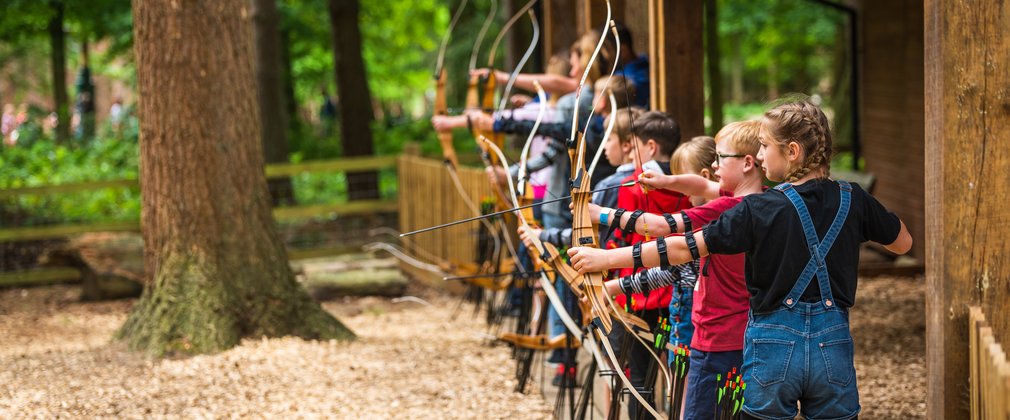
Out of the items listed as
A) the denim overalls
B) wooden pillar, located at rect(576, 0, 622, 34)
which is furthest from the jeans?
wooden pillar, located at rect(576, 0, 622, 34)

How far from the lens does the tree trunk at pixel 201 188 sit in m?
5.71

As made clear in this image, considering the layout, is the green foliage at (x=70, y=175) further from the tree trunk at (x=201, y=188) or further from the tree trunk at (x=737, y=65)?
the tree trunk at (x=737, y=65)

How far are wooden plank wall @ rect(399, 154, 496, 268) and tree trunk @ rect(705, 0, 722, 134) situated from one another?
2.94 m

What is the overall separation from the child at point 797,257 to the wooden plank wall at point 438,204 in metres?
4.62

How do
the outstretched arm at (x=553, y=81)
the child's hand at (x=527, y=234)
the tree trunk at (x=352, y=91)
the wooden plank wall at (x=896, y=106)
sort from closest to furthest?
1. the child's hand at (x=527, y=234)
2. the outstretched arm at (x=553, y=81)
3. the wooden plank wall at (x=896, y=106)
4. the tree trunk at (x=352, y=91)

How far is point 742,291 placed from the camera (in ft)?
10.00

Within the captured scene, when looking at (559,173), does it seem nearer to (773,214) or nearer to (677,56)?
(677,56)

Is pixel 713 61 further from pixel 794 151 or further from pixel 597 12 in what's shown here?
pixel 794 151

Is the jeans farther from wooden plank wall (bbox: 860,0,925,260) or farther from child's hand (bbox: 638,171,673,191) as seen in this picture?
wooden plank wall (bbox: 860,0,925,260)

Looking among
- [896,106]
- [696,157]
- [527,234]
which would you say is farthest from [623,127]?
[896,106]

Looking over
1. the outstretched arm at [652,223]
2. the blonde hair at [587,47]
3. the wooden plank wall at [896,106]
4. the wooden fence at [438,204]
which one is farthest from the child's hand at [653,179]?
the wooden plank wall at [896,106]

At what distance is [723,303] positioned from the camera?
3.04 metres

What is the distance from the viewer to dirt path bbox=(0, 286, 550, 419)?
15.4 feet

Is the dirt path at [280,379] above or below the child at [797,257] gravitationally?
below
